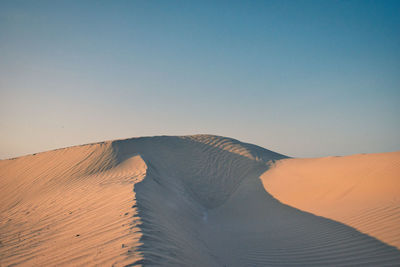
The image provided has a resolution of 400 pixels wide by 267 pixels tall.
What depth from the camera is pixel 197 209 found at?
333 inches

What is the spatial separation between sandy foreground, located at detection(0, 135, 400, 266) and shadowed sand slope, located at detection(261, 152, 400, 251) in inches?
1.4

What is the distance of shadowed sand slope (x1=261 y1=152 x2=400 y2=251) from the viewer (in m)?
5.02

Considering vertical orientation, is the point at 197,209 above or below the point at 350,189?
below

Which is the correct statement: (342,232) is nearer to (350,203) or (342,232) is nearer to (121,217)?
(350,203)

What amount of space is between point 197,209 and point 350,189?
17.7ft

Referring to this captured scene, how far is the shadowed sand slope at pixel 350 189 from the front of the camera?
502cm

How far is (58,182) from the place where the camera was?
32.0 feet

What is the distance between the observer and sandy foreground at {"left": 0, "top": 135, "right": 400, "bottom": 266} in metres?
3.50

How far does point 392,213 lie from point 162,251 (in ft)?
17.2

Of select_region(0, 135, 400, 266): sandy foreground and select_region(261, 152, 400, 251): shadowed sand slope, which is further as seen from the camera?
select_region(261, 152, 400, 251): shadowed sand slope

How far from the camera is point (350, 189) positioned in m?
7.55

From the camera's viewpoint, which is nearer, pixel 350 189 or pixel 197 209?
pixel 350 189

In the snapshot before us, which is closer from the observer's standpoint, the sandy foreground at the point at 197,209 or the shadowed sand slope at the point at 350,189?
the sandy foreground at the point at 197,209

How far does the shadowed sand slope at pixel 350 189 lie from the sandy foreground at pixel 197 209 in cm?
3
